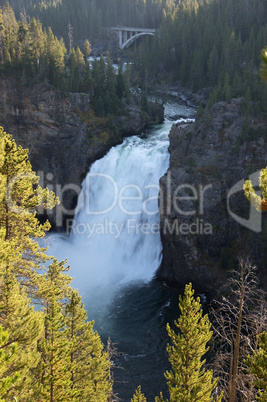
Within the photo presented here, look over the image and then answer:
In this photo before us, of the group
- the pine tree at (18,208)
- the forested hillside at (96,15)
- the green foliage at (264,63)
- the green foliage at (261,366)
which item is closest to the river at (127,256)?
the pine tree at (18,208)

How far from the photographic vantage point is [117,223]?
42562mm

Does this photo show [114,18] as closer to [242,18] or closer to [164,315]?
[242,18]

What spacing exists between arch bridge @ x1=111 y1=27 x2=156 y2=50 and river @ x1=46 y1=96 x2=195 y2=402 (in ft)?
251

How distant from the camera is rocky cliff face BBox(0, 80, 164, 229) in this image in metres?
47.6

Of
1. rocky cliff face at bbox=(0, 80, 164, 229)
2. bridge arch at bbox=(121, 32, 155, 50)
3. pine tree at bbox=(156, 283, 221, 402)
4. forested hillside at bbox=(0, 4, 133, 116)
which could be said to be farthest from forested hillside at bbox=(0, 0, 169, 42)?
pine tree at bbox=(156, 283, 221, 402)

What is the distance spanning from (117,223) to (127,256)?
4644mm

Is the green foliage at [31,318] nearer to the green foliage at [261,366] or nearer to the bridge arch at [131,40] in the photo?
the green foliage at [261,366]

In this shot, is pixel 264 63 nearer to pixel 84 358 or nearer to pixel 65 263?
pixel 84 358

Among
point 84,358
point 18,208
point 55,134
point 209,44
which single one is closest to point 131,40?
point 209,44

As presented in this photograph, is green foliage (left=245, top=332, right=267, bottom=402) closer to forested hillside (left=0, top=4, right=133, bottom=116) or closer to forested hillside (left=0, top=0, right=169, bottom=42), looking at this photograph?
forested hillside (left=0, top=4, right=133, bottom=116)

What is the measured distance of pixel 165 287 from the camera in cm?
3538

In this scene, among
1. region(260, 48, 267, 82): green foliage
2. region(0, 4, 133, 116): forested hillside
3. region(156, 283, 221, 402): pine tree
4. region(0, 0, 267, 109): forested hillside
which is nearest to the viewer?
region(260, 48, 267, 82): green foliage

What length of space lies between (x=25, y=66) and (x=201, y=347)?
162 ft

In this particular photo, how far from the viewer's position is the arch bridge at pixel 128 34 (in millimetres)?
116312
